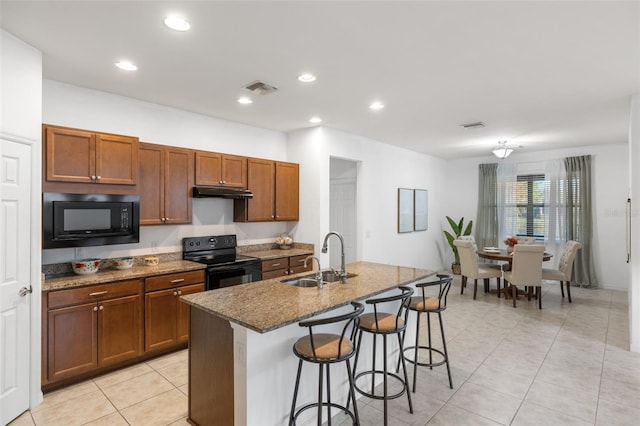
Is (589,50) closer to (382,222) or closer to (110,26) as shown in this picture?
(110,26)

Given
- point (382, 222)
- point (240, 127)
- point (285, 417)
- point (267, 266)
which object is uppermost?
point (240, 127)

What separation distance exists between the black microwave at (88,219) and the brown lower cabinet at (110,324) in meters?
0.46

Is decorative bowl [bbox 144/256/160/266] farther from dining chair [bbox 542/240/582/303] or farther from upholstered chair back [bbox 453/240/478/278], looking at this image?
dining chair [bbox 542/240/582/303]

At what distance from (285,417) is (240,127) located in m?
3.82

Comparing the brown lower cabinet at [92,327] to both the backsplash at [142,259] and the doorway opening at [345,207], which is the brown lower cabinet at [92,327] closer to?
the backsplash at [142,259]

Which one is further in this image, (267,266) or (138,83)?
(267,266)

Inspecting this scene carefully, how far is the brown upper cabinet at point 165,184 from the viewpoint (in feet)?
12.1

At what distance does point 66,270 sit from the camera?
3.34 metres

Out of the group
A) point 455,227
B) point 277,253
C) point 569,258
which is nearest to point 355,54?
point 277,253

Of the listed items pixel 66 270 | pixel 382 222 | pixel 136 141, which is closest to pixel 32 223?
pixel 66 270

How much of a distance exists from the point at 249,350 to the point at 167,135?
10.2ft

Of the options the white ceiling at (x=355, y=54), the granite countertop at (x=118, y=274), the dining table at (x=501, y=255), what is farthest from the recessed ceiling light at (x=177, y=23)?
the dining table at (x=501, y=255)

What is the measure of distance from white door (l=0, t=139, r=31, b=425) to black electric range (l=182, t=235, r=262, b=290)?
5.12ft

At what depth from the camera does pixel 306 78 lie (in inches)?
128
